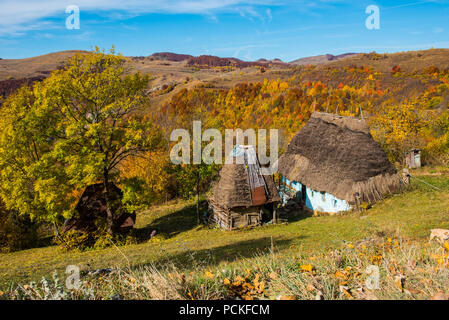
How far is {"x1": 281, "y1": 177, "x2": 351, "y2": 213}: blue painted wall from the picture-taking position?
1934 centimetres

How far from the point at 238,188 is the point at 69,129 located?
1077 centimetres

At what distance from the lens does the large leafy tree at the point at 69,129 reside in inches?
587

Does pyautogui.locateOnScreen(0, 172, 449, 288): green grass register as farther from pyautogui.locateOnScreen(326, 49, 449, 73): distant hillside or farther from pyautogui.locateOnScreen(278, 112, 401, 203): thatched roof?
pyautogui.locateOnScreen(326, 49, 449, 73): distant hillside

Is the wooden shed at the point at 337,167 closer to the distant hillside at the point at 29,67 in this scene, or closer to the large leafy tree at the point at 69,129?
the large leafy tree at the point at 69,129

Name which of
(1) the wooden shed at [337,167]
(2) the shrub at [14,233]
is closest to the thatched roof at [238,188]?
(1) the wooden shed at [337,167]

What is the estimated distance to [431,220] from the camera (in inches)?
491

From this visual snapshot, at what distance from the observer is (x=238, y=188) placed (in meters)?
19.5

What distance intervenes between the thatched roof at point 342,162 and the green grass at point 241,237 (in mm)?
1356

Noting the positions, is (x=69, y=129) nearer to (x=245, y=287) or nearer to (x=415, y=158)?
(x=245, y=287)

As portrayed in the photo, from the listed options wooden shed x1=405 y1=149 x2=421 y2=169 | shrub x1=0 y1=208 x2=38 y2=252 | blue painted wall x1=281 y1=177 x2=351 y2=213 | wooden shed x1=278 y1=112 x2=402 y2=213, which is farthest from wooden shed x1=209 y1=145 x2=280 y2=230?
wooden shed x1=405 y1=149 x2=421 y2=169

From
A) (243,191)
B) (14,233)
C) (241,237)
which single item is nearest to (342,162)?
(243,191)

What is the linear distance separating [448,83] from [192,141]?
79.2m

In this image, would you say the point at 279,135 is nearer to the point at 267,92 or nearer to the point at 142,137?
the point at 142,137
